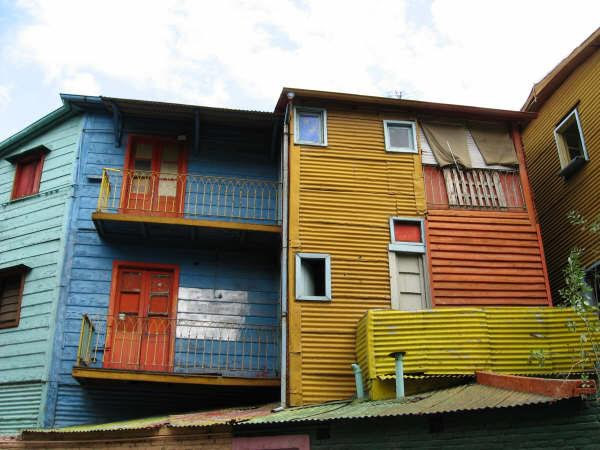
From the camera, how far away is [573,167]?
16.0 meters

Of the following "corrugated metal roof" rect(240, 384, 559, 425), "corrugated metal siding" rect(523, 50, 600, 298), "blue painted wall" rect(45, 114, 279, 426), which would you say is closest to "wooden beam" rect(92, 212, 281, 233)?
"blue painted wall" rect(45, 114, 279, 426)

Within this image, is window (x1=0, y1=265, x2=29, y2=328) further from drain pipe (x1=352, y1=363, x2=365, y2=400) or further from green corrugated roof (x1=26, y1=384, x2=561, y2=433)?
drain pipe (x1=352, y1=363, x2=365, y2=400)

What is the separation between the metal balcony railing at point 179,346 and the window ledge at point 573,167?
301 inches

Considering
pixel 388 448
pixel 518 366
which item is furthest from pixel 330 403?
pixel 518 366

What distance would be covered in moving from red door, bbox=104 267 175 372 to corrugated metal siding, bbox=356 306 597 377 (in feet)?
14.5

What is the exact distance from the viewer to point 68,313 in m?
14.7

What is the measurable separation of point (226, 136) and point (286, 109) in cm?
184

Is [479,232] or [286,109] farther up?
[286,109]

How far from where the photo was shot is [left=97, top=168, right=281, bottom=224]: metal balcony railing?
52.5ft

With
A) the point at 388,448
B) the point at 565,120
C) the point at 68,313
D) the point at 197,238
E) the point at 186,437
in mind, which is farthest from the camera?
the point at 565,120

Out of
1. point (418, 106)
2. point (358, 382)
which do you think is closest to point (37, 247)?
point (358, 382)

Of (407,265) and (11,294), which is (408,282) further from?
(11,294)

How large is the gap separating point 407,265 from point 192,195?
17.3 ft

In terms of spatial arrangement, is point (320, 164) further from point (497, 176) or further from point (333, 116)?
point (497, 176)
